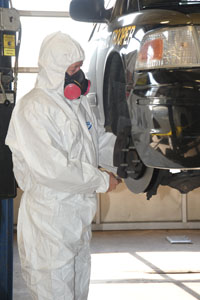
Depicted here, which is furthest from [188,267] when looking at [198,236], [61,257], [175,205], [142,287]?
[61,257]

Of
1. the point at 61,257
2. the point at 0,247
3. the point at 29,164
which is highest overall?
the point at 29,164

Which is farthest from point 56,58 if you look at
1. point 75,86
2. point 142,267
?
point 142,267

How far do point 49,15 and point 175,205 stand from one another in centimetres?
281

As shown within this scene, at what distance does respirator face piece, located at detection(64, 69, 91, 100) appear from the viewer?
268cm

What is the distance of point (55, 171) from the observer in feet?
8.38

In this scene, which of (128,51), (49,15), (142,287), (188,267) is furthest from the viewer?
(49,15)

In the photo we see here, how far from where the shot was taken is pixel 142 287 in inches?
175

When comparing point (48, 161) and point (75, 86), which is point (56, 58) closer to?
point (75, 86)

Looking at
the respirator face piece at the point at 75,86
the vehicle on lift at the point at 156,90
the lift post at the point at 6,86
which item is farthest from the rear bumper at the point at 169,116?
the lift post at the point at 6,86

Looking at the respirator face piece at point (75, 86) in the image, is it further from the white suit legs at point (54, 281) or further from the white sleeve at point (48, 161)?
the white suit legs at point (54, 281)

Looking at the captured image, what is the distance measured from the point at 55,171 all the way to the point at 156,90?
24.9 inches

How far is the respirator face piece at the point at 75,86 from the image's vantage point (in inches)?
105

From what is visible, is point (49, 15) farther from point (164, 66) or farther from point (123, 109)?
point (164, 66)

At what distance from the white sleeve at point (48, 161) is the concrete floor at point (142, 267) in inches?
73.3
